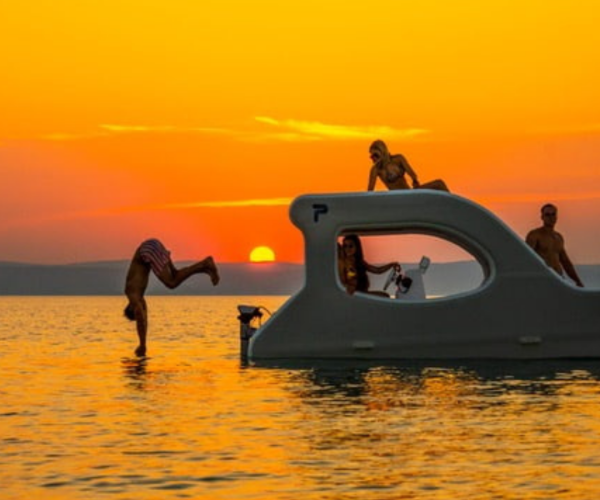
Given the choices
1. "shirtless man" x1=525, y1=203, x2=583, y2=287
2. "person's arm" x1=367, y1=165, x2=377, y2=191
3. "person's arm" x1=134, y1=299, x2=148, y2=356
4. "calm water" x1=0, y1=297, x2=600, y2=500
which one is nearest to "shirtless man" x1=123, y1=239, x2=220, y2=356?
"person's arm" x1=134, y1=299, x2=148, y2=356

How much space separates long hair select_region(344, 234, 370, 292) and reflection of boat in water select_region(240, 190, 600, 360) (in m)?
0.47

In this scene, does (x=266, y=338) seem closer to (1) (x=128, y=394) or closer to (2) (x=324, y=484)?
(1) (x=128, y=394)

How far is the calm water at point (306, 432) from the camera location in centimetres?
1200

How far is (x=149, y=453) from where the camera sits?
541 inches

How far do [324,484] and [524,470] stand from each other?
5.02 ft

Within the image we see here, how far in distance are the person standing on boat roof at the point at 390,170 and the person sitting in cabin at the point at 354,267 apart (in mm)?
846

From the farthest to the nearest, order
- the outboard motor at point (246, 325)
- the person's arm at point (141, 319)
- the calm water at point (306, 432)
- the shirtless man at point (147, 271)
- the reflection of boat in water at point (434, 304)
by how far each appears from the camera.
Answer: the person's arm at point (141, 319)
the shirtless man at point (147, 271)
the outboard motor at point (246, 325)
the reflection of boat in water at point (434, 304)
the calm water at point (306, 432)

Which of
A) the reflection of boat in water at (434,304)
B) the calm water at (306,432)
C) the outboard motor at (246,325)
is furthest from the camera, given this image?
the outboard motor at (246,325)

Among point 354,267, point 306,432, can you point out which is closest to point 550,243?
point 354,267

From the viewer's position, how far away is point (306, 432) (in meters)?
15.2

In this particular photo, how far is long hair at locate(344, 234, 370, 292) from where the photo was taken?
967 inches

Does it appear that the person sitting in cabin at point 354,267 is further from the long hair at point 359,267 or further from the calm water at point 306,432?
the calm water at point 306,432

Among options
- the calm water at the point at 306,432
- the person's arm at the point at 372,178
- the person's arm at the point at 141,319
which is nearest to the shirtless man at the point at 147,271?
the person's arm at the point at 141,319

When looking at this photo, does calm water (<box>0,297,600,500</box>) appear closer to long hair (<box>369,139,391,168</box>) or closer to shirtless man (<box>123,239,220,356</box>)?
shirtless man (<box>123,239,220,356</box>)
